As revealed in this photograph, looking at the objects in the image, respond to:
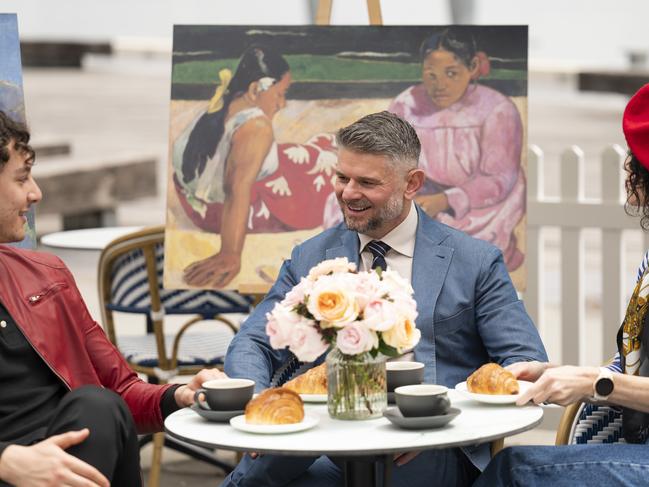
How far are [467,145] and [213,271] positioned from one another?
1.03 m

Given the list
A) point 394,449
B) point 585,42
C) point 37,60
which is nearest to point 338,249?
point 394,449

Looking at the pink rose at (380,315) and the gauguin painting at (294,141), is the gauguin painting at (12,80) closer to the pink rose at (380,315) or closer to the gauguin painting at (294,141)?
the gauguin painting at (294,141)

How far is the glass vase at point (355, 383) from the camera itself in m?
2.83

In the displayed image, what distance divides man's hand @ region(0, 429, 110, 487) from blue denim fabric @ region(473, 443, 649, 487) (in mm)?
950

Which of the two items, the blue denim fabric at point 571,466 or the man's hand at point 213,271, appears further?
the man's hand at point 213,271

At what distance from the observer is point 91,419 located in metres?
2.83

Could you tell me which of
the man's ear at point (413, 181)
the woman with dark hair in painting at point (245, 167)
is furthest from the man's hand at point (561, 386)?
the woman with dark hair in painting at point (245, 167)

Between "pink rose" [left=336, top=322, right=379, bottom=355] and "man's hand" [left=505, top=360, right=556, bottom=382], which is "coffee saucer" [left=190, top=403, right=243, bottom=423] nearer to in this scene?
"pink rose" [left=336, top=322, right=379, bottom=355]

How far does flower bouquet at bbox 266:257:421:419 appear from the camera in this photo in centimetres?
274

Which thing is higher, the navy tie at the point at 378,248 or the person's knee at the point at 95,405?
the navy tie at the point at 378,248

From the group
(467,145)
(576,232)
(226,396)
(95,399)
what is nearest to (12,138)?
(95,399)

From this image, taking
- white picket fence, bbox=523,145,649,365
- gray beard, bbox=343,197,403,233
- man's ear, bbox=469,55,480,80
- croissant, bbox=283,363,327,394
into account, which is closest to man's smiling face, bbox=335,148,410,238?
gray beard, bbox=343,197,403,233

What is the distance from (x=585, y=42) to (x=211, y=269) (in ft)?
142

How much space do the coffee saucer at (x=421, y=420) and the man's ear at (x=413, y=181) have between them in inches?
38.3
